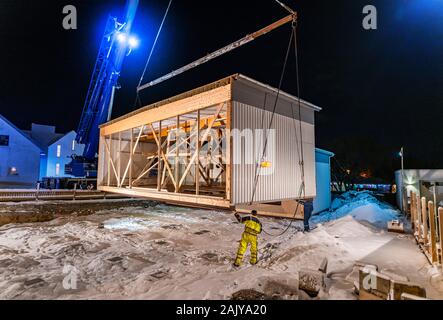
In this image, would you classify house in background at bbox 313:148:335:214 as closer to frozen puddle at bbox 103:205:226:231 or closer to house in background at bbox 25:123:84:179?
frozen puddle at bbox 103:205:226:231

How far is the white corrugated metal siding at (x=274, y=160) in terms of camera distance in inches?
297

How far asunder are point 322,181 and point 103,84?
61.0ft

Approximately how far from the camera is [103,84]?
2073cm

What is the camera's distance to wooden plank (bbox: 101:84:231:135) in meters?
7.58

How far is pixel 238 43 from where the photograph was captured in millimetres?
14750

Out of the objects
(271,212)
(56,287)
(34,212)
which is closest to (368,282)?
(56,287)

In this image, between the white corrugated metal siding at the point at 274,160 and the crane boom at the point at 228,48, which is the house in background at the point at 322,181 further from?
the crane boom at the point at 228,48

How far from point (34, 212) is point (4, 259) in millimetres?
7246

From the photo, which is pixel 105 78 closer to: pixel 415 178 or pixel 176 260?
pixel 176 260

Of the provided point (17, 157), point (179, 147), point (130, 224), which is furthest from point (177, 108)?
point (17, 157)

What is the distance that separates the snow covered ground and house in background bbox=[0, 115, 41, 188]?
67.6 feet

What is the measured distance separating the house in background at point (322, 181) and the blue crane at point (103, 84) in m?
16.3

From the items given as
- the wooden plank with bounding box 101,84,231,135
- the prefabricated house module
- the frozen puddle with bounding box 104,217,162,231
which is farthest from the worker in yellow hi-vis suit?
the frozen puddle with bounding box 104,217,162,231
